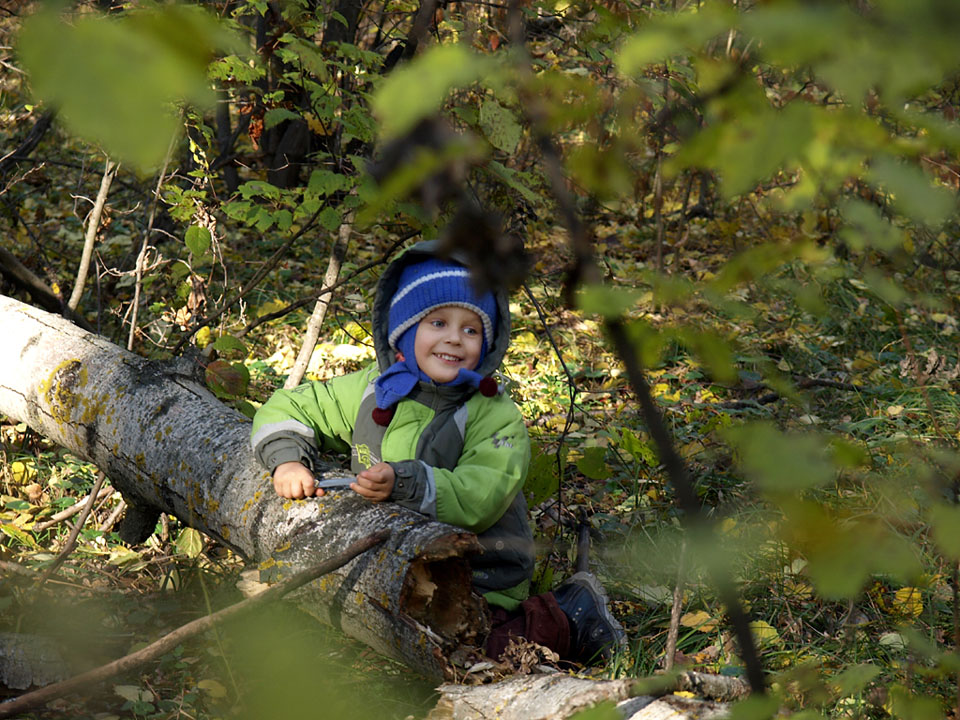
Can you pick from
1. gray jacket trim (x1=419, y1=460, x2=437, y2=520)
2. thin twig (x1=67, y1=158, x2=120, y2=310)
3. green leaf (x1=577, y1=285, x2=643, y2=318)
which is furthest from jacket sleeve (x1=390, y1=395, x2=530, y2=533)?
thin twig (x1=67, y1=158, x2=120, y2=310)

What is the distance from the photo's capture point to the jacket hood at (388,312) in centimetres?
283

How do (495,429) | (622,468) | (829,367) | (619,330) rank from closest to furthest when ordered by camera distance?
(619,330) < (495,429) < (622,468) < (829,367)

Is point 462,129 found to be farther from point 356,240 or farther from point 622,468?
point 356,240

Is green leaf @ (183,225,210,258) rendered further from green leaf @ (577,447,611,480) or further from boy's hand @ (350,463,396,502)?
green leaf @ (577,447,611,480)

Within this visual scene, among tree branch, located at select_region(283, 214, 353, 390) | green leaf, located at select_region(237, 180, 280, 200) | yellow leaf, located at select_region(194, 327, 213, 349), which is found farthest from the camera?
yellow leaf, located at select_region(194, 327, 213, 349)

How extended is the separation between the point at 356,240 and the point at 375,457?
418 cm

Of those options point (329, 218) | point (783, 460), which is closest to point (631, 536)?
point (329, 218)

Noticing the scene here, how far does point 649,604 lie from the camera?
278 centimetres

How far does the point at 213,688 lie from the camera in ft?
7.47

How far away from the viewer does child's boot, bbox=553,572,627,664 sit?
249cm

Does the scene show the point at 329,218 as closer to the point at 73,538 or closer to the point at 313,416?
the point at 313,416

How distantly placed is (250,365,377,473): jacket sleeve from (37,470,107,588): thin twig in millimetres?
703

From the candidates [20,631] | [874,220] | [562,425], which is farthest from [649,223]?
[874,220]

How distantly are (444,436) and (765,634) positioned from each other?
117 centimetres
